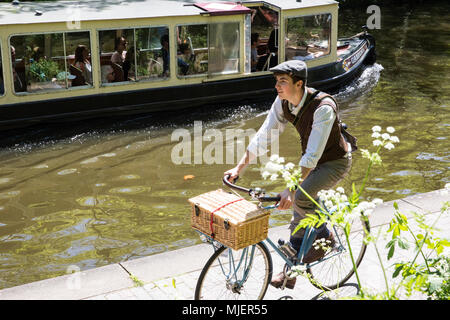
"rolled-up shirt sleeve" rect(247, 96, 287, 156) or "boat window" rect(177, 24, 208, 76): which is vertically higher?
"rolled-up shirt sleeve" rect(247, 96, 287, 156)

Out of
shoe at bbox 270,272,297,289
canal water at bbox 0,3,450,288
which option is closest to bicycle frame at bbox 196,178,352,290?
shoe at bbox 270,272,297,289

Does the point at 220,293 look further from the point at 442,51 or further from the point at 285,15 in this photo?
the point at 442,51

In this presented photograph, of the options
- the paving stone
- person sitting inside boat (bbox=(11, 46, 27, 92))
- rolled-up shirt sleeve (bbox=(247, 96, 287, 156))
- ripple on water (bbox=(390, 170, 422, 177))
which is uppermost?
rolled-up shirt sleeve (bbox=(247, 96, 287, 156))

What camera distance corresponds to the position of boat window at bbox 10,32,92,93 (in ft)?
36.6

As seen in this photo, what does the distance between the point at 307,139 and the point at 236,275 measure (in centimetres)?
111

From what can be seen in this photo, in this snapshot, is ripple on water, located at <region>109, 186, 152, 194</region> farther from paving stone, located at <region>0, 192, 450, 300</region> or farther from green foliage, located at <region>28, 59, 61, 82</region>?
green foliage, located at <region>28, 59, 61, 82</region>

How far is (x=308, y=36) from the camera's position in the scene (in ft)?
45.3

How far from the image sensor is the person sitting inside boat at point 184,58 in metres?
12.4

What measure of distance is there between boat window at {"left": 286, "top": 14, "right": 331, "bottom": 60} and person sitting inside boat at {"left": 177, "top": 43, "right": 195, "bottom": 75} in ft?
7.41

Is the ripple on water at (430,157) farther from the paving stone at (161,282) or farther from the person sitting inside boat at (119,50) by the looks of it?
the person sitting inside boat at (119,50)

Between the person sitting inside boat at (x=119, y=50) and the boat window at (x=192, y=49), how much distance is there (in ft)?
3.48

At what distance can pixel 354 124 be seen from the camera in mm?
12180

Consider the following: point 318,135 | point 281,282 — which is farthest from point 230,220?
point 281,282

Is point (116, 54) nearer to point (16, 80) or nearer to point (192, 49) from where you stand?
point (192, 49)
